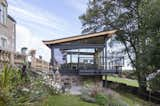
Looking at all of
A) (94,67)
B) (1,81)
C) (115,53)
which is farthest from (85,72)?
(1,81)

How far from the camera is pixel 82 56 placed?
22484 mm

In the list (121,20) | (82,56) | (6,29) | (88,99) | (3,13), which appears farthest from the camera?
(121,20)

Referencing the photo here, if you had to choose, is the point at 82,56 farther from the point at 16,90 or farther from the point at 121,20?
the point at 16,90

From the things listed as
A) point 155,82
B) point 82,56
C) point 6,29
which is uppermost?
point 6,29

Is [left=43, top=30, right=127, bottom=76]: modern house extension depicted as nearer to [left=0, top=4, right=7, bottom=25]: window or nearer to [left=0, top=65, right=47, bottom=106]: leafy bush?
[left=0, top=4, right=7, bottom=25]: window

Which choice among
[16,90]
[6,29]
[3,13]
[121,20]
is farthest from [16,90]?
[121,20]

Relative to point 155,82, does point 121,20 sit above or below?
above

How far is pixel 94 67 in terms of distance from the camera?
22.0 meters

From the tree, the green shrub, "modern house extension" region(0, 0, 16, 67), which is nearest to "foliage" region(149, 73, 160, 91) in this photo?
the tree

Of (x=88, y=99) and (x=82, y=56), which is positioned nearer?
(x=88, y=99)

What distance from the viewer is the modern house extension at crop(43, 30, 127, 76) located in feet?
71.1

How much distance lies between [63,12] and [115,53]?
733 centimetres

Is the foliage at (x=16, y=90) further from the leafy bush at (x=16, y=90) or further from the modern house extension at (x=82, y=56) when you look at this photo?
the modern house extension at (x=82, y=56)

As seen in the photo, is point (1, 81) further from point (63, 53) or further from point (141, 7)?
point (141, 7)
